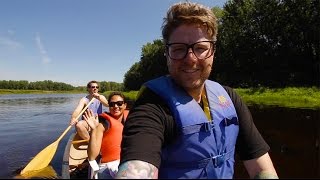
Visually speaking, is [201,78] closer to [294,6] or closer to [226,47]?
[294,6]

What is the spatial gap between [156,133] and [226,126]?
2.17ft

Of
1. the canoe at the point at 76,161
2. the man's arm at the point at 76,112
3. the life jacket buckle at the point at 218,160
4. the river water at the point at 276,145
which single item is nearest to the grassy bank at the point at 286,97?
the river water at the point at 276,145

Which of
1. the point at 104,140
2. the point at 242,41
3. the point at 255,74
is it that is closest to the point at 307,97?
the point at 255,74

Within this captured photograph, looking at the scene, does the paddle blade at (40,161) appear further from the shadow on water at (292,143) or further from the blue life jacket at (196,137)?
the blue life jacket at (196,137)

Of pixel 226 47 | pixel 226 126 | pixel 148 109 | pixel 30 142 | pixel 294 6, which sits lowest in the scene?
pixel 30 142

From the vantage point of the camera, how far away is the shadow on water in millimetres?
7941

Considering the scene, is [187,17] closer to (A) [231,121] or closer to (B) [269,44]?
(A) [231,121]

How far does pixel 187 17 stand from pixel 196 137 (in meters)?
0.77

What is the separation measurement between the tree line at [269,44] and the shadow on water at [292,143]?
16.6m

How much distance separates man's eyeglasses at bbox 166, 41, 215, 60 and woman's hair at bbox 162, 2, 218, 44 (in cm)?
8

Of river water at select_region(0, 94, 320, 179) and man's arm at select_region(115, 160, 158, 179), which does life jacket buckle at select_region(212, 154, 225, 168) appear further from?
river water at select_region(0, 94, 320, 179)

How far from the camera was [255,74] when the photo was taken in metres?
37.6

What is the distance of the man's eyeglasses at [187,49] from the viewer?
218 centimetres

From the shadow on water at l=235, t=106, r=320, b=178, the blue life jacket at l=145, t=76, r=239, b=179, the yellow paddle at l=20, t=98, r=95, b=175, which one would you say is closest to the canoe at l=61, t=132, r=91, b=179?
the yellow paddle at l=20, t=98, r=95, b=175
